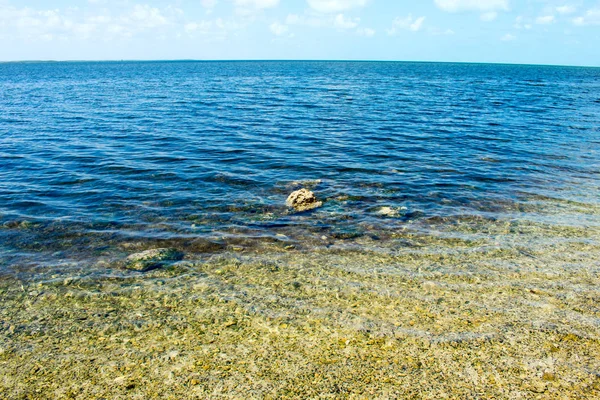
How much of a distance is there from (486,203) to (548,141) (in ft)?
48.5

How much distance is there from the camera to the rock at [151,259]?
9.42 m

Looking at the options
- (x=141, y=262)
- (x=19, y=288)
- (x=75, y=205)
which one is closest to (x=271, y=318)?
(x=141, y=262)

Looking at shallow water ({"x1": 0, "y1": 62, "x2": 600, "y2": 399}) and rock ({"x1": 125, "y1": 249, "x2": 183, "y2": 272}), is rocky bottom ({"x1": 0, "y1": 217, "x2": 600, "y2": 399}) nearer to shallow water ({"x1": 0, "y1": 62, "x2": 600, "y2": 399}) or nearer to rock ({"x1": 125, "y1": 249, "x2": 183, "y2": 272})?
shallow water ({"x1": 0, "y1": 62, "x2": 600, "y2": 399})

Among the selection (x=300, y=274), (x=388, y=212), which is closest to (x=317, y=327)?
(x=300, y=274)

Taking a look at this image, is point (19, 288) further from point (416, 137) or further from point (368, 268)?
point (416, 137)

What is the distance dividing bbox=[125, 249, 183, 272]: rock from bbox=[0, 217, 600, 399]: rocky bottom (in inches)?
10.8

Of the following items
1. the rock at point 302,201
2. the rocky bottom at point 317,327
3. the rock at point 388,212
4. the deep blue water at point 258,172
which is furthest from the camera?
the rock at point 302,201

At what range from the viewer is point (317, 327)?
707 centimetres

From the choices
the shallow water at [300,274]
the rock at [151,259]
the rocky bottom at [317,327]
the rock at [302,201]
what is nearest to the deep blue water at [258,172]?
the shallow water at [300,274]

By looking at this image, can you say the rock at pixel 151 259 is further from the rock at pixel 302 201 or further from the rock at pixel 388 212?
the rock at pixel 388 212

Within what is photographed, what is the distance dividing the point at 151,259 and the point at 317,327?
4.89 metres

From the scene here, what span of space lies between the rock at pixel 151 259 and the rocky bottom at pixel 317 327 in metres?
0.27

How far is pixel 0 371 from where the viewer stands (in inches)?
235

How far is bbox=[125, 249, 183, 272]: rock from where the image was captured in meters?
9.42
